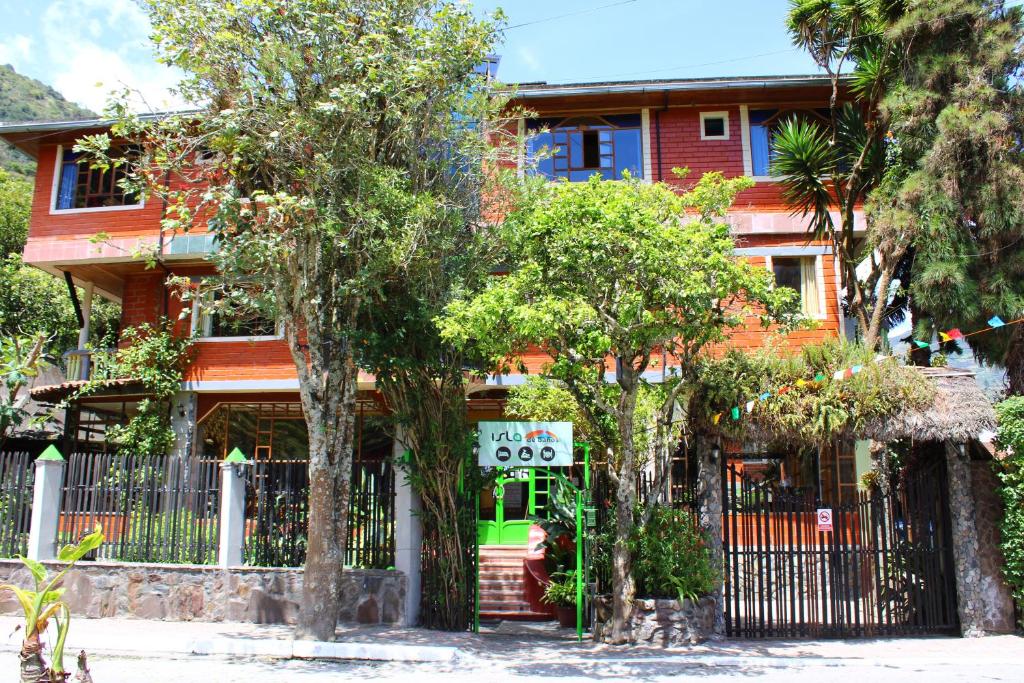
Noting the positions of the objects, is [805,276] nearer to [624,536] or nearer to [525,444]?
[525,444]

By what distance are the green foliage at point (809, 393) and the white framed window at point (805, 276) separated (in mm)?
6895

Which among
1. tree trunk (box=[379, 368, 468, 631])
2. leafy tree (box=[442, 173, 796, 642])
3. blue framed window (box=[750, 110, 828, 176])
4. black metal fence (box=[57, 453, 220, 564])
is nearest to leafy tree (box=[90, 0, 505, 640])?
tree trunk (box=[379, 368, 468, 631])

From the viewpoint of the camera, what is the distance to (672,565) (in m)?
10.0

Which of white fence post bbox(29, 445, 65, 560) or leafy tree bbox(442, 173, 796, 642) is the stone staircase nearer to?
leafy tree bbox(442, 173, 796, 642)

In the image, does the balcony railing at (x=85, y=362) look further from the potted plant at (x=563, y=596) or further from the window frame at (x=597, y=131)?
the potted plant at (x=563, y=596)

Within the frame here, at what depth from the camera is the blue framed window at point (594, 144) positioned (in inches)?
716

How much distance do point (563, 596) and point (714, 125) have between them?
1191 centimetres

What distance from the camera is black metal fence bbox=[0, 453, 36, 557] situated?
39.4 feet

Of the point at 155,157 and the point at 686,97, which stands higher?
the point at 686,97

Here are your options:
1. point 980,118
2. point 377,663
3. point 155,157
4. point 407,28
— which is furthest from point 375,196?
point 980,118

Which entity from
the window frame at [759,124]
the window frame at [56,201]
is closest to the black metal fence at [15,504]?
the window frame at [56,201]

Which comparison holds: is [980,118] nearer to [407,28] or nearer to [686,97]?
[686,97]

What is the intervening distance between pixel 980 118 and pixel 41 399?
19233 millimetres

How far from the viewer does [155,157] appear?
10.1m
